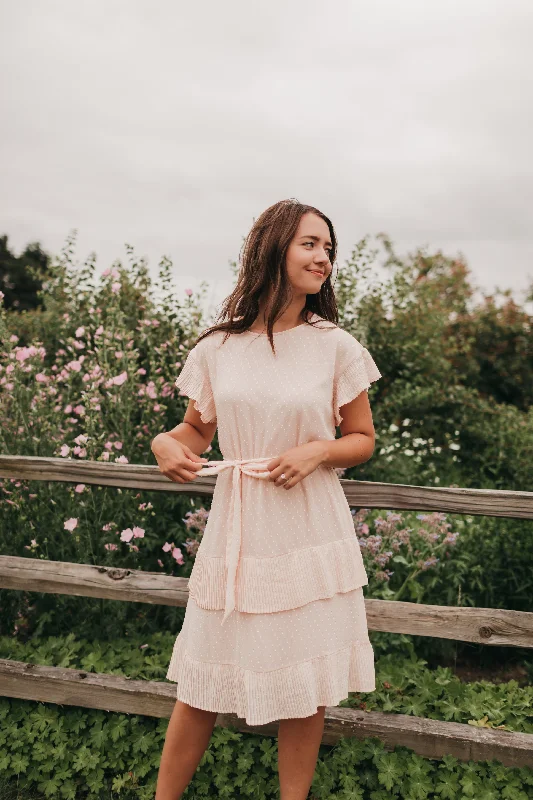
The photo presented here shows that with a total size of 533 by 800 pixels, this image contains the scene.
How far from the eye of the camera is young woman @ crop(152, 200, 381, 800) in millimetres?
1785

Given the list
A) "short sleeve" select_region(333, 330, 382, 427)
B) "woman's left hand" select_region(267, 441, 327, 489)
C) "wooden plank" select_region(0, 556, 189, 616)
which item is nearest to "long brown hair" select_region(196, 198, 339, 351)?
"short sleeve" select_region(333, 330, 382, 427)

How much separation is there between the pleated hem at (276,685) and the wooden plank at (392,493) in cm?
A: 66

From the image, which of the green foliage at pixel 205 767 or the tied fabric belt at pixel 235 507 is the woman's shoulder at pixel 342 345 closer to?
the tied fabric belt at pixel 235 507

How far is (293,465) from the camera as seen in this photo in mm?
1699

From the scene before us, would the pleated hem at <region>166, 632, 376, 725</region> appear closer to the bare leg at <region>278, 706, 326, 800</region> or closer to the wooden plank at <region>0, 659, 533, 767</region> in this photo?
the bare leg at <region>278, 706, 326, 800</region>

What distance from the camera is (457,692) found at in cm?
278

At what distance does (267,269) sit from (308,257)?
0.13 m

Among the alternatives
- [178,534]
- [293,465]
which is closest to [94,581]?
[178,534]

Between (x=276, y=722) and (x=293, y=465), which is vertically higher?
(x=293, y=465)

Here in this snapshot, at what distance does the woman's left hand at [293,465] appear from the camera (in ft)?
5.58

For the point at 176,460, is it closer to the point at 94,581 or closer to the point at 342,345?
the point at 342,345

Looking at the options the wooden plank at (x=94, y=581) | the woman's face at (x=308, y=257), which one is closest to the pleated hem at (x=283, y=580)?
the woman's face at (x=308, y=257)

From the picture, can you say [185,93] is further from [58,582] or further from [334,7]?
[58,582]

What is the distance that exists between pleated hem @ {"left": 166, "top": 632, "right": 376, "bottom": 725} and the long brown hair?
3.02 ft
